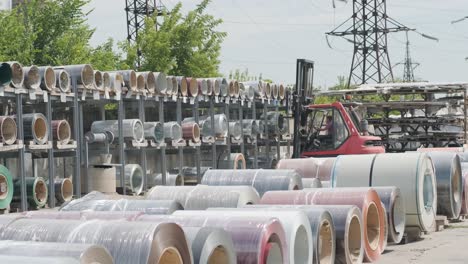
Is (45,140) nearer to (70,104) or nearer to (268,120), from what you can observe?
(70,104)

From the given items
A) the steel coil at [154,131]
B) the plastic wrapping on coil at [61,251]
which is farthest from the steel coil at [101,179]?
the plastic wrapping on coil at [61,251]

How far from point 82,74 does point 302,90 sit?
22.0ft

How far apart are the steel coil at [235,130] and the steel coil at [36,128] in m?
7.75

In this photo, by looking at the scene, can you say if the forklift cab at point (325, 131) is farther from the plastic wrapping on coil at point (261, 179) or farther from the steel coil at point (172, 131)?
the plastic wrapping on coil at point (261, 179)

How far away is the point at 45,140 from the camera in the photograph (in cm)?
1545

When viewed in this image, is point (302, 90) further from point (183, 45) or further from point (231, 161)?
point (183, 45)

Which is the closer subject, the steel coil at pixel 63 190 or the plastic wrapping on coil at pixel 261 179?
the plastic wrapping on coil at pixel 261 179

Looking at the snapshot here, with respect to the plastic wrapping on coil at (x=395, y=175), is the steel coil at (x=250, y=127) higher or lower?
higher

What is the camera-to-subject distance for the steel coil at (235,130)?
74.0 ft

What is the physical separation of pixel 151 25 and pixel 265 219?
23351mm

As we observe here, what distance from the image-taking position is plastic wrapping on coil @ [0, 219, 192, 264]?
21.2ft

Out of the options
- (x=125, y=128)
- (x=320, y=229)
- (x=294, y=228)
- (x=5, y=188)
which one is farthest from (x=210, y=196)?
(x=125, y=128)

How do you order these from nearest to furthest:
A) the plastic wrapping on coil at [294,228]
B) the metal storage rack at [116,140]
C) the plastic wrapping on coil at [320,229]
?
the plastic wrapping on coil at [294,228]
the plastic wrapping on coil at [320,229]
the metal storage rack at [116,140]

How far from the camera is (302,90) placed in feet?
69.9
